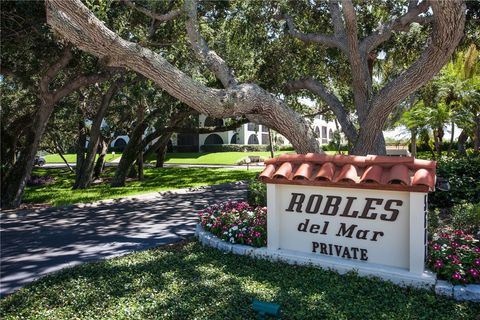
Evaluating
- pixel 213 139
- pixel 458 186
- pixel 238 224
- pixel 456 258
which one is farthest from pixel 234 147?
pixel 456 258

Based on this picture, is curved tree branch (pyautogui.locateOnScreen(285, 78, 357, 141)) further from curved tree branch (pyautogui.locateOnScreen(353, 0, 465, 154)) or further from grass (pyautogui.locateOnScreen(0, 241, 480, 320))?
grass (pyautogui.locateOnScreen(0, 241, 480, 320))

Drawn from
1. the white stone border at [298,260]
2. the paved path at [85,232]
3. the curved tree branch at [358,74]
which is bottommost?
the paved path at [85,232]

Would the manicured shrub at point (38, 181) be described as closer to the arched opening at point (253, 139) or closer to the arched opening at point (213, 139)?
the arched opening at point (213, 139)

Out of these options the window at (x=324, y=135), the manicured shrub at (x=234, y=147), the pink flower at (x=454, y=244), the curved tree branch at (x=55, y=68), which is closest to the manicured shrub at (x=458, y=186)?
the pink flower at (x=454, y=244)

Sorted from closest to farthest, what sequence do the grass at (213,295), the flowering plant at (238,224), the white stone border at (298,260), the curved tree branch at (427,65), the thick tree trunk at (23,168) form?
the grass at (213,295)
the white stone border at (298,260)
the curved tree branch at (427,65)
the flowering plant at (238,224)
the thick tree trunk at (23,168)

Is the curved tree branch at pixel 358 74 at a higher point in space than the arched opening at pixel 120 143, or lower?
higher

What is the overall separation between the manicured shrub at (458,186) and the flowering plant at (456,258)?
4.19m

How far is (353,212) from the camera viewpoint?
18.3 ft

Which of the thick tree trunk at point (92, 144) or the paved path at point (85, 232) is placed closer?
the paved path at point (85, 232)

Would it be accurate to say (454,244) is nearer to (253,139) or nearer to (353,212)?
(353,212)

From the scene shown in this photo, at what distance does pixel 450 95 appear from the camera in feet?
53.8

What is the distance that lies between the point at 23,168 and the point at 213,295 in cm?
1077

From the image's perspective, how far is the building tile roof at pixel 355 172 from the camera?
4996mm

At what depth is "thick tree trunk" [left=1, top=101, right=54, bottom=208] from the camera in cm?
1250
